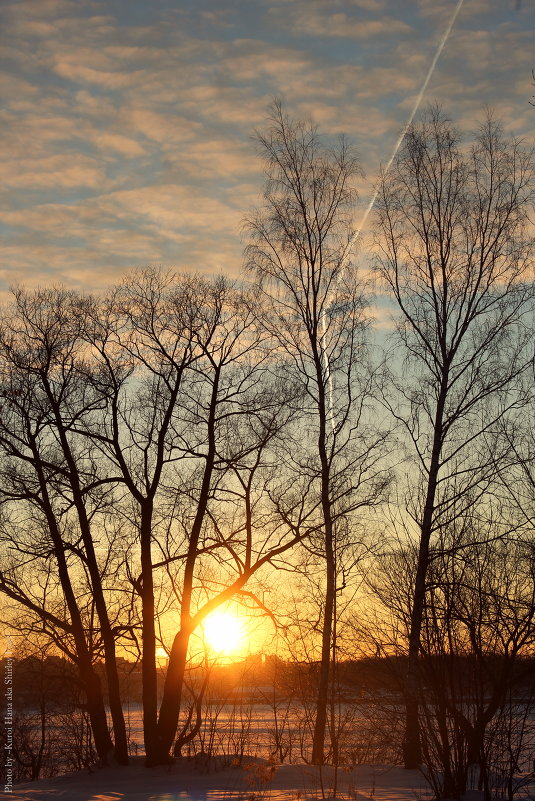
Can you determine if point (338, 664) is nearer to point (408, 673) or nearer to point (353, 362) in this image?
point (408, 673)

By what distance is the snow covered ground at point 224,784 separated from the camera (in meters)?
14.4

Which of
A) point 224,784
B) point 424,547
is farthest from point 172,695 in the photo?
point 424,547

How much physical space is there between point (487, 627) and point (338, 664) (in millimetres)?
10107

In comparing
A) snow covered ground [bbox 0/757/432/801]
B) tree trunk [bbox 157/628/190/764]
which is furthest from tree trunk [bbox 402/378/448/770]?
tree trunk [bbox 157/628/190/764]

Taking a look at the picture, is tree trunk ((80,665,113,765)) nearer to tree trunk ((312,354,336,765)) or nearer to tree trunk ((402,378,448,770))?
tree trunk ((312,354,336,765))

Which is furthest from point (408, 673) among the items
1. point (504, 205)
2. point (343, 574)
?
point (504, 205)

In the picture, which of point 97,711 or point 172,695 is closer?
point 172,695

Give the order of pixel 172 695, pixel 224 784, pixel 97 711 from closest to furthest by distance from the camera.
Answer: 1. pixel 224 784
2. pixel 172 695
3. pixel 97 711

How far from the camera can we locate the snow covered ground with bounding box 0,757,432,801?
1442 cm

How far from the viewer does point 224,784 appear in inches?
653

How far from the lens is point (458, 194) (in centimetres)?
1844

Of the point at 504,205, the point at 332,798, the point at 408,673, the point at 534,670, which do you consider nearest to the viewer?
the point at 534,670

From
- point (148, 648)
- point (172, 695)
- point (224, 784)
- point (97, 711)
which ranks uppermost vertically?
point (148, 648)

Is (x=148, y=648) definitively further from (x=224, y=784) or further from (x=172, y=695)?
(x=224, y=784)
